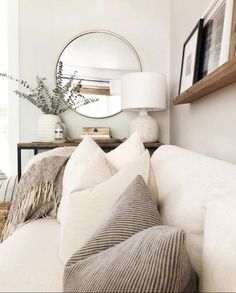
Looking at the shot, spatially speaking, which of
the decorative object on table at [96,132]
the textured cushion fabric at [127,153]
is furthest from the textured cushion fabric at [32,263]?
the decorative object on table at [96,132]

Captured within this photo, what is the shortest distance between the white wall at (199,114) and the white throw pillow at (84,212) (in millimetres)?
646

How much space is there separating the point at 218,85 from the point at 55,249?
39.4 inches

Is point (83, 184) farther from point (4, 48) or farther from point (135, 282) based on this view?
point (4, 48)

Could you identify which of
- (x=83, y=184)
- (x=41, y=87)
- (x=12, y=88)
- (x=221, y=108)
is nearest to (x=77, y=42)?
(x=41, y=87)

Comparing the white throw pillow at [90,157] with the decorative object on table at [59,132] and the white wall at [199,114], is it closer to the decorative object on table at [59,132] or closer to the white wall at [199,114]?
the white wall at [199,114]

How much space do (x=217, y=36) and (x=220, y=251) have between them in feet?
3.83

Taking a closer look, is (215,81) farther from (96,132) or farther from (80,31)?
(80,31)

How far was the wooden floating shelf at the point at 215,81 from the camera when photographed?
102 cm

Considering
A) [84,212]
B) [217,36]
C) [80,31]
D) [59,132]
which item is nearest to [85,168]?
[84,212]

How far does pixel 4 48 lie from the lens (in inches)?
109

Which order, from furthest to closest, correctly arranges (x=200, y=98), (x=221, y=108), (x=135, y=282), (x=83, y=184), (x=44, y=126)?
(x=44, y=126) < (x=200, y=98) < (x=221, y=108) < (x=83, y=184) < (x=135, y=282)

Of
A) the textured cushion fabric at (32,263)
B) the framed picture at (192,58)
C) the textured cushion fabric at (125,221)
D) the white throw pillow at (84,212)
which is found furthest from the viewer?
the framed picture at (192,58)

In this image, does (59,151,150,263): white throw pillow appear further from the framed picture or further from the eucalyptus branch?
the eucalyptus branch

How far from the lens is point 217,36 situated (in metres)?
1.34
